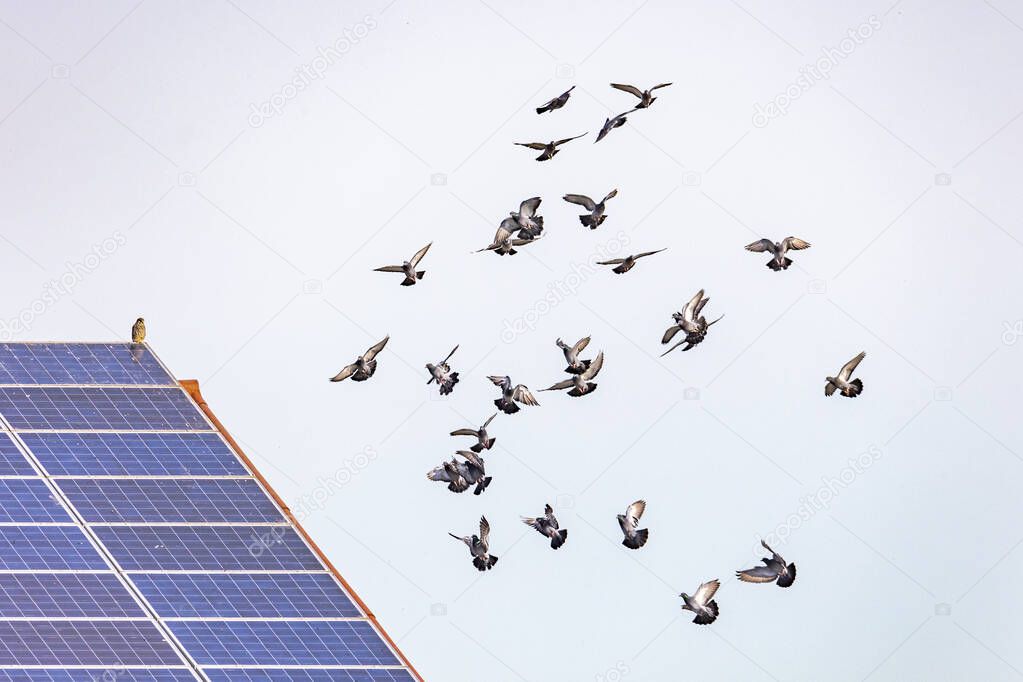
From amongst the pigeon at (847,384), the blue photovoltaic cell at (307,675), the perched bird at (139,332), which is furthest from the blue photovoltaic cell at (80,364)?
the pigeon at (847,384)

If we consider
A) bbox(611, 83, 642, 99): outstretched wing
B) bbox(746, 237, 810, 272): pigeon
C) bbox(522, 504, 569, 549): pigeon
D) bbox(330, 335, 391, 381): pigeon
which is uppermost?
bbox(611, 83, 642, 99): outstretched wing

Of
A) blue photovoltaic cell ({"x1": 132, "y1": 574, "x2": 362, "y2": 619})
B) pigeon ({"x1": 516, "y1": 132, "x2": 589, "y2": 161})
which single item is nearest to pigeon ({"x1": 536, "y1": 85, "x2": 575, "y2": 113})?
pigeon ({"x1": 516, "y1": 132, "x2": 589, "y2": 161})

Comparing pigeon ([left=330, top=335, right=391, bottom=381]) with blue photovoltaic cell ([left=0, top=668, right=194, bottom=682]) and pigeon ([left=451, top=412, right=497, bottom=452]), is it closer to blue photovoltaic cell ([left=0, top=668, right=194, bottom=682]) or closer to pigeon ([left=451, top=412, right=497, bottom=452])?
pigeon ([left=451, top=412, right=497, bottom=452])

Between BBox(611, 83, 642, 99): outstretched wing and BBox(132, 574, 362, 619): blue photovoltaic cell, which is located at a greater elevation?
BBox(611, 83, 642, 99): outstretched wing

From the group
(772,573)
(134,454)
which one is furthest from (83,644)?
(772,573)

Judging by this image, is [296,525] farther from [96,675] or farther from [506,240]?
[506,240]
